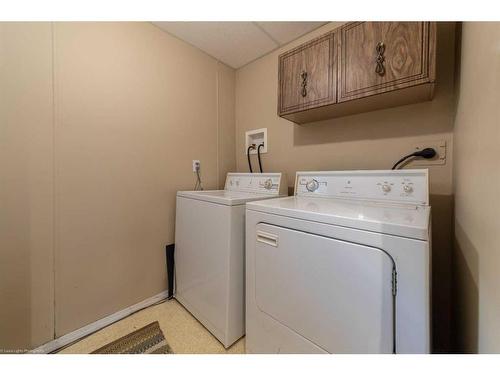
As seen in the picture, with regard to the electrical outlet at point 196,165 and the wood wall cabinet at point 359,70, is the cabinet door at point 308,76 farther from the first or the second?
the electrical outlet at point 196,165

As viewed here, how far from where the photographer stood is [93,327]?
4.04ft

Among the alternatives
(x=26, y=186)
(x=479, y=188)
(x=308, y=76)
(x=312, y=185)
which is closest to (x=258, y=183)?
(x=312, y=185)

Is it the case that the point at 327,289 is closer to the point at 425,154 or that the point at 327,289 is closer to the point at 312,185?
the point at 312,185

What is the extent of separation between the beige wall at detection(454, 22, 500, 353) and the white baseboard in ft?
5.74

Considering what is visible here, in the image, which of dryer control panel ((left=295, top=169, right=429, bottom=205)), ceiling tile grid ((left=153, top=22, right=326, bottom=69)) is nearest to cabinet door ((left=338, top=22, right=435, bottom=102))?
dryer control panel ((left=295, top=169, right=429, bottom=205))

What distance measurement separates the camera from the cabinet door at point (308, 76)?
1.17 meters

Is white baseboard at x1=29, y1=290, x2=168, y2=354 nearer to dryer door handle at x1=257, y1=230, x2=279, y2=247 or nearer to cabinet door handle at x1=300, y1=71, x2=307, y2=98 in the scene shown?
dryer door handle at x1=257, y1=230, x2=279, y2=247

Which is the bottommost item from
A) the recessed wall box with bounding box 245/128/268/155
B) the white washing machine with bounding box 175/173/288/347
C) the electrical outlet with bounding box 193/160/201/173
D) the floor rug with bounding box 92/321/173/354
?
the floor rug with bounding box 92/321/173/354

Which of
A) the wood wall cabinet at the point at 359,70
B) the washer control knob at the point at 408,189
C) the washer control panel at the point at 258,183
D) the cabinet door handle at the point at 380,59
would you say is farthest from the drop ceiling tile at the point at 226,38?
the washer control knob at the point at 408,189

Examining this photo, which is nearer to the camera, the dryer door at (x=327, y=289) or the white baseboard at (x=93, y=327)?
the dryer door at (x=327, y=289)

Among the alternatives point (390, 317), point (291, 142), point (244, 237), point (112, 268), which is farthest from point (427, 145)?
point (112, 268)

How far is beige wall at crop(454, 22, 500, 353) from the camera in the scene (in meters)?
0.49

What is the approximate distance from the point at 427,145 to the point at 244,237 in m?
1.17
